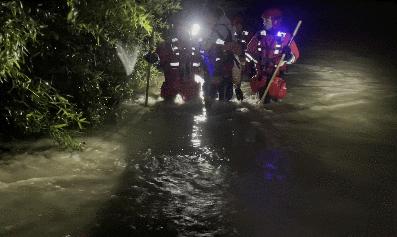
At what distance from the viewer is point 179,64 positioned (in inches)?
363

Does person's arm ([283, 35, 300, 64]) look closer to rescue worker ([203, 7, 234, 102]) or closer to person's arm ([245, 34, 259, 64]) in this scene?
person's arm ([245, 34, 259, 64])

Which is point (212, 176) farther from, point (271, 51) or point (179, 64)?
point (271, 51)

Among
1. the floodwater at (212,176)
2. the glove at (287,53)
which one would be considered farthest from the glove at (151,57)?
the glove at (287,53)

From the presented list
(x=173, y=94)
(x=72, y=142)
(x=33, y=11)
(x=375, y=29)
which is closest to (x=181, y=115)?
(x=173, y=94)

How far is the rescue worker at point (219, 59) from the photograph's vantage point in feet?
30.2

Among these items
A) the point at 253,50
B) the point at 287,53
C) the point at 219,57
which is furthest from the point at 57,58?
the point at 287,53

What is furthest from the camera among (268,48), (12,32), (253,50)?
(253,50)

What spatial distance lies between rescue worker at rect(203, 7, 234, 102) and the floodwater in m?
0.86

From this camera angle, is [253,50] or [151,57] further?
[253,50]

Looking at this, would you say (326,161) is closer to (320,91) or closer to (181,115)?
(181,115)

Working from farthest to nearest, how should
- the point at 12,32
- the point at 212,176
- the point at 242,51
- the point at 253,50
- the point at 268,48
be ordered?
1. the point at 242,51
2. the point at 253,50
3. the point at 268,48
4. the point at 212,176
5. the point at 12,32

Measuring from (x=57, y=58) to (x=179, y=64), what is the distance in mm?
3228

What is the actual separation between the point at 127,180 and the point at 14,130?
7.46 feet

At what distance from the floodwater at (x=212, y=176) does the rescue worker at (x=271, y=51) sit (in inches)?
30.1
